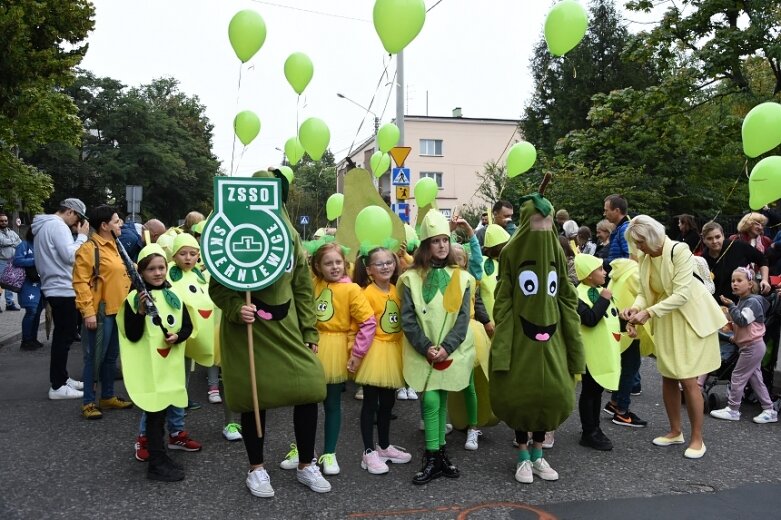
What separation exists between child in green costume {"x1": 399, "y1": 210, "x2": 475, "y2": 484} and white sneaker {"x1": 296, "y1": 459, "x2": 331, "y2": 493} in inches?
23.9

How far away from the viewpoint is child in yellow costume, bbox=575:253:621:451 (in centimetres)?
498

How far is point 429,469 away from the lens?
4359mm

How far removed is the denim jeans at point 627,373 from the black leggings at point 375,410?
226 cm

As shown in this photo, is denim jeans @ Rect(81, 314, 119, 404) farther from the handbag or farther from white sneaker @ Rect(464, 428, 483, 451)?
the handbag

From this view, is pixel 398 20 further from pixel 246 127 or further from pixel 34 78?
A: pixel 34 78

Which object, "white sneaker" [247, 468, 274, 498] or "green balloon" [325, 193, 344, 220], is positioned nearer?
"white sneaker" [247, 468, 274, 498]

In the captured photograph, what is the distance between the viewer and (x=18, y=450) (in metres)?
4.98

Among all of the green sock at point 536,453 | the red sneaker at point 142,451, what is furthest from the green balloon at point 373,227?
the red sneaker at point 142,451

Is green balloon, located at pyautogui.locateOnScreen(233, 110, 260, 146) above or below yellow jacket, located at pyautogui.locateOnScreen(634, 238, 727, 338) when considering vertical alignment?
above

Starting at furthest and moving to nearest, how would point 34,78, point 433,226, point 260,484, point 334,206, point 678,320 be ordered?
1. point 34,78
2. point 334,206
3. point 678,320
4. point 433,226
5. point 260,484

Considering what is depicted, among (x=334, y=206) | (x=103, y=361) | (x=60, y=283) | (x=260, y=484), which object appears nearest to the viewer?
(x=260, y=484)

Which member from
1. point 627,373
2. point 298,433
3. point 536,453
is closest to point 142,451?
point 298,433

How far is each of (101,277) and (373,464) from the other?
3333 mm

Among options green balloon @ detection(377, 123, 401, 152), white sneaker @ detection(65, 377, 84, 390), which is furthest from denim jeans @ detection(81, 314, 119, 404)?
green balloon @ detection(377, 123, 401, 152)
